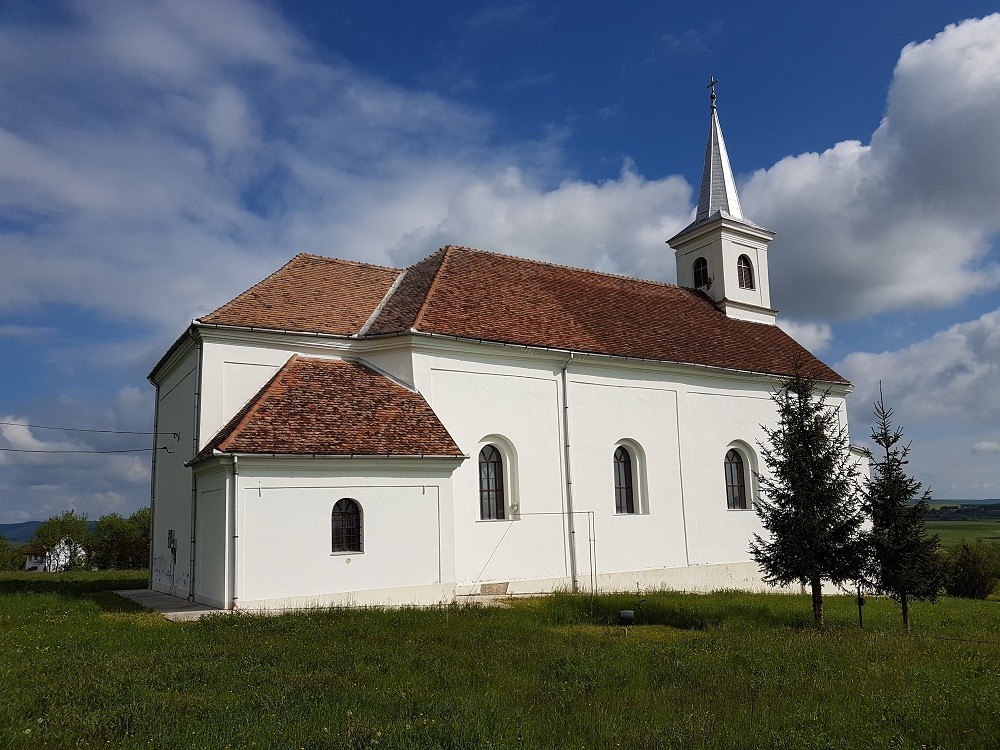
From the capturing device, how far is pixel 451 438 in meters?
19.8

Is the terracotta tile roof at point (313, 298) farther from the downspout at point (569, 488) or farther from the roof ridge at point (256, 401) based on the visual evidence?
the downspout at point (569, 488)

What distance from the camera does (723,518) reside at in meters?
26.3

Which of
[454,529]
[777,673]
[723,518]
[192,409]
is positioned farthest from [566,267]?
[777,673]

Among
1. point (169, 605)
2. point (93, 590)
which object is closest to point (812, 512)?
point (169, 605)

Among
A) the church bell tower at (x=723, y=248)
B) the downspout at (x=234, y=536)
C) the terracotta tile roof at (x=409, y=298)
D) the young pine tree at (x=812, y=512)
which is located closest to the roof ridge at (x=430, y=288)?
the terracotta tile roof at (x=409, y=298)

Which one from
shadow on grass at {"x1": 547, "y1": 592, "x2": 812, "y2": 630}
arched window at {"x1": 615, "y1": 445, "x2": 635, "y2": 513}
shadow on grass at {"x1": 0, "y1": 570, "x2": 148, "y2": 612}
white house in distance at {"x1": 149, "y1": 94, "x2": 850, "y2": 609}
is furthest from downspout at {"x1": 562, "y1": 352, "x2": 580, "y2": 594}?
shadow on grass at {"x1": 0, "y1": 570, "x2": 148, "y2": 612}

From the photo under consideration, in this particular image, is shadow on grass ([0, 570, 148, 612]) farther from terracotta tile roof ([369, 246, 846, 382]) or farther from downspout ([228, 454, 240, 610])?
terracotta tile roof ([369, 246, 846, 382])

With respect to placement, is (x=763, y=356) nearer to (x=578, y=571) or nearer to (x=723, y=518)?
(x=723, y=518)

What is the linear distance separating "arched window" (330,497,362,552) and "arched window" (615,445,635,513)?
30.7 ft

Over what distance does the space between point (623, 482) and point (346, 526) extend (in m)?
10.1

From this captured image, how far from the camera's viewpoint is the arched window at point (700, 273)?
34.0 meters

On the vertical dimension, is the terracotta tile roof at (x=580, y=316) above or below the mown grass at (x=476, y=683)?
above

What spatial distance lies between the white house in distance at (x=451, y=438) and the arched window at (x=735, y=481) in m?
0.08

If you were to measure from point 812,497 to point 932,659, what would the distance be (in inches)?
216
